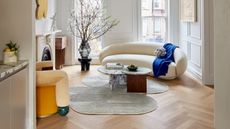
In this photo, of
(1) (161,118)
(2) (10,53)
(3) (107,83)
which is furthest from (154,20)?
(2) (10,53)

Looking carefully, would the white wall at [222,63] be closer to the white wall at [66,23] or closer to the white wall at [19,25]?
the white wall at [19,25]

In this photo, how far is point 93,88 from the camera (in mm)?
4773

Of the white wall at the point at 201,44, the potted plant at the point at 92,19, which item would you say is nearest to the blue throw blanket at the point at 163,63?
the white wall at the point at 201,44

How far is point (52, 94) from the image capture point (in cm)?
327

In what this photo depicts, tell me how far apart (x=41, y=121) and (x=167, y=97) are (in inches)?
83.3

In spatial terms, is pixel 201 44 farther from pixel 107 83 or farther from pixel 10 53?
pixel 10 53

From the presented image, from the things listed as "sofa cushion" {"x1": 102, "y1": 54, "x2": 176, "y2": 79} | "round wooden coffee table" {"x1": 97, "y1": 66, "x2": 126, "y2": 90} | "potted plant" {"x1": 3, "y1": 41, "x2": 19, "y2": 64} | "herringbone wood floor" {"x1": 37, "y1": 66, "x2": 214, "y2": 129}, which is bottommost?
"herringbone wood floor" {"x1": 37, "y1": 66, "x2": 214, "y2": 129}

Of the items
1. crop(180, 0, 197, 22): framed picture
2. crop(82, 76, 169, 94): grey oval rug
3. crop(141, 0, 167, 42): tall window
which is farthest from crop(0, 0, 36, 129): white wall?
crop(141, 0, 167, 42): tall window

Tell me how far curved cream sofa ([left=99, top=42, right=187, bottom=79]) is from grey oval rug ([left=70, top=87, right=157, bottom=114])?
54.0 inches

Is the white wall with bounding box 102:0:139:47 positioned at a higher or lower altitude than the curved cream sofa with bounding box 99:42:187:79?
higher

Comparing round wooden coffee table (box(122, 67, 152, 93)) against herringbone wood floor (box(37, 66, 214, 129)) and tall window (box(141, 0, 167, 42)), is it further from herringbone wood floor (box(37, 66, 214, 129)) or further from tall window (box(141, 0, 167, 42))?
tall window (box(141, 0, 167, 42))

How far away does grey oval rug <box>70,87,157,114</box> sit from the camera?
3504mm

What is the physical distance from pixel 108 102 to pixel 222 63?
2622 millimetres

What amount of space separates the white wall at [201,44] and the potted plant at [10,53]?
149 inches
